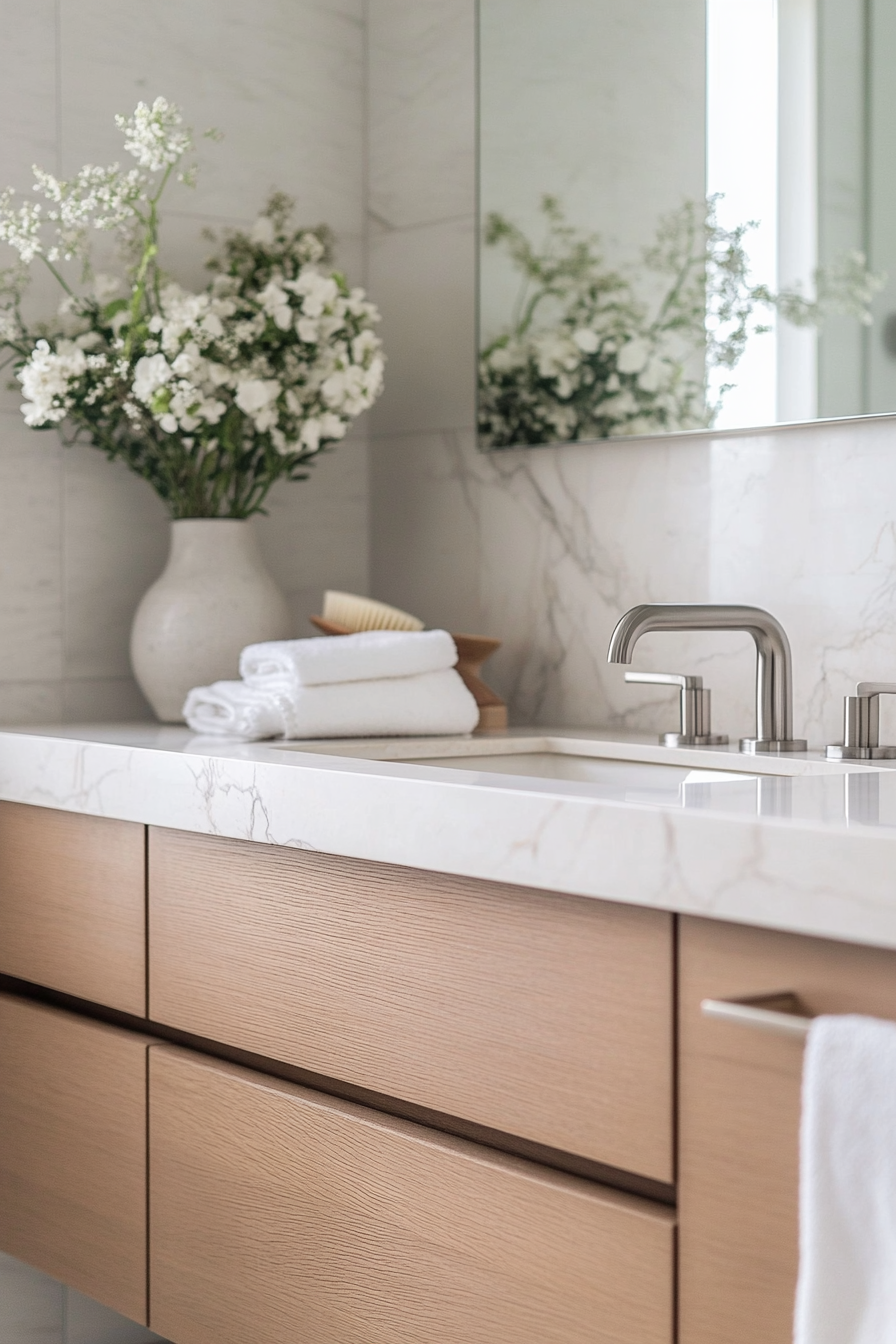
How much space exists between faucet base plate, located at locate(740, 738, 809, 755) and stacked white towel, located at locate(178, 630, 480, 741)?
0.34 meters

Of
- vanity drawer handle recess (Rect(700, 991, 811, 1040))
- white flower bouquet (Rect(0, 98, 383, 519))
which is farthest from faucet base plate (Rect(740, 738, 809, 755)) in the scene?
white flower bouquet (Rect(0, 98, 383, 519))

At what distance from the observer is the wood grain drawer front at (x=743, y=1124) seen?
91 centimetres

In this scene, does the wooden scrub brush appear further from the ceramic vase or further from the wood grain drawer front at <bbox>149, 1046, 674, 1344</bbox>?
the wood grain drawer front at <bbox>149, 1046, 674, 1344</bbox>

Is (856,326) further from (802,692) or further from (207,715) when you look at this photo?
(207,715)

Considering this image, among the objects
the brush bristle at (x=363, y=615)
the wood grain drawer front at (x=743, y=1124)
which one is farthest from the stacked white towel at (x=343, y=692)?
the wood grain drawer front at (x=743, y=1124)

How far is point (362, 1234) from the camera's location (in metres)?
1.22

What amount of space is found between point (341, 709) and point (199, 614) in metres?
0.30

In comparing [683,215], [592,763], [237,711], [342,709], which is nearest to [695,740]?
[592,763]

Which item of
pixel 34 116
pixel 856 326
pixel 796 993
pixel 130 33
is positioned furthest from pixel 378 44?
pixel 796 993

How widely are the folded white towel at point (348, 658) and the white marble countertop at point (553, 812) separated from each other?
0.09 m

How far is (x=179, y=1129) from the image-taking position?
55.5 inches

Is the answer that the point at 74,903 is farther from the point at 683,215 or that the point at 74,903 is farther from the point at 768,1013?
the point at 683,215

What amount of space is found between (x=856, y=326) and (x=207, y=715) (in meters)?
0.78

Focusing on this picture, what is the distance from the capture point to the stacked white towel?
5.23ft
